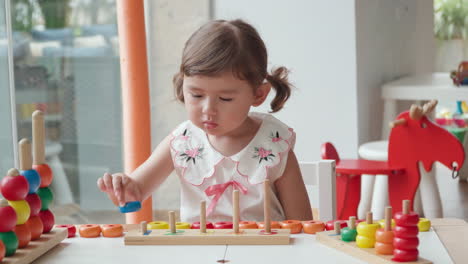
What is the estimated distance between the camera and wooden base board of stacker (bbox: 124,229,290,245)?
1090 millimetres

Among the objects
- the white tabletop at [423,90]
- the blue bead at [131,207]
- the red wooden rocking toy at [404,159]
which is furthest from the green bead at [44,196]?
the white tabletop at [423,90]

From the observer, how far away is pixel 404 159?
2578 millimetres

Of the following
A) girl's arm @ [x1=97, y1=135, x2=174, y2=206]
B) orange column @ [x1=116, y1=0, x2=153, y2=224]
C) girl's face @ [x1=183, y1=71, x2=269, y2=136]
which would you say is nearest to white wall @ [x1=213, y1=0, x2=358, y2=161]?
orange column @ [x1=116, y1=0, x2=153, y2=224]

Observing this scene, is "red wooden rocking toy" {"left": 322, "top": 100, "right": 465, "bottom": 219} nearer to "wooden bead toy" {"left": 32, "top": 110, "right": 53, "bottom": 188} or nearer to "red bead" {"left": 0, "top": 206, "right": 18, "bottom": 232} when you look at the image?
"wooden bead toy" {"left": 32, "top": 110, "right": 53, "bottom": 188}

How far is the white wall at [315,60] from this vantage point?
3.24m

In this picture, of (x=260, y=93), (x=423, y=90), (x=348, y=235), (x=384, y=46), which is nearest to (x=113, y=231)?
(x=348, y=235)

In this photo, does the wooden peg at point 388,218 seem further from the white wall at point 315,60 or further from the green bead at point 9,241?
the white wall at point 315,60

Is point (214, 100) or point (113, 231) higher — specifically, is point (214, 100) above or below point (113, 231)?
above

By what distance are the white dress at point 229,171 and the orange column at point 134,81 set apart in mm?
525

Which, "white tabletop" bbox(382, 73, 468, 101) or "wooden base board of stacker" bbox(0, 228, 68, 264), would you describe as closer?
"wooden base board of stacker" bbox(0, 228, 68, 264)

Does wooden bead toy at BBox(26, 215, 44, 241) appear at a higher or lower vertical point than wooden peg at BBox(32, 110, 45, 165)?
lower

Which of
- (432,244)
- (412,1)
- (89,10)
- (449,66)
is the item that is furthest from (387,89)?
(449,66)

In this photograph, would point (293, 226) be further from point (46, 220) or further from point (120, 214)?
point (120, 214)

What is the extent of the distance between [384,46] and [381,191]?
3.72ft
